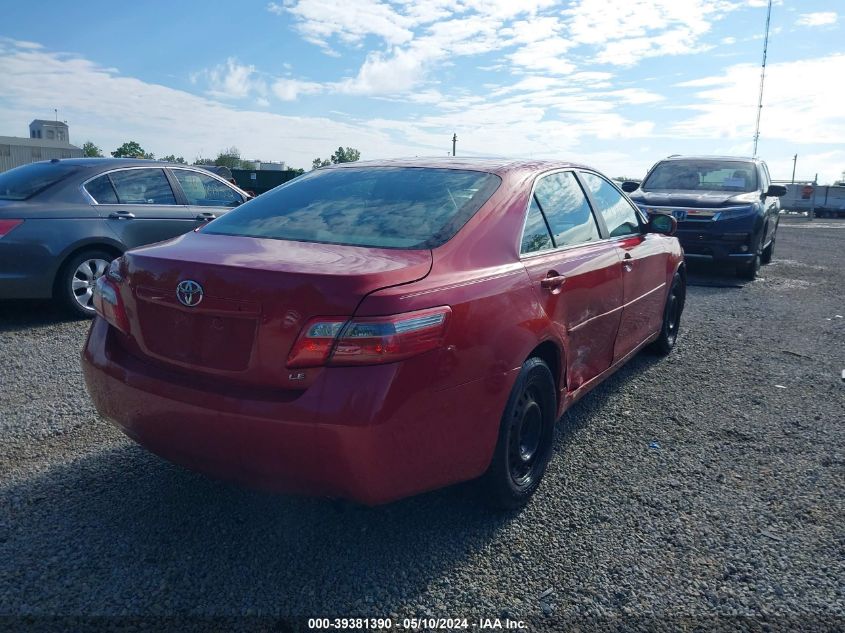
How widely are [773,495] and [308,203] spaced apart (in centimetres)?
270

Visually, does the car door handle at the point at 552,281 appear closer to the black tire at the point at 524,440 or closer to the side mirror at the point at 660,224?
the black tire at the point at 524,440

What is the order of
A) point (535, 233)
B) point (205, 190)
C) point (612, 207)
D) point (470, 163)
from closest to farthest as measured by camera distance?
point (535, 233) < point (470, 163) < point (612, 207) < point (205, 190)

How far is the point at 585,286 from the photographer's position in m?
3.74

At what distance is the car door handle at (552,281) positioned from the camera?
3.29 metres

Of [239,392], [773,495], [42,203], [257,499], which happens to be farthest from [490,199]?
[42,203]

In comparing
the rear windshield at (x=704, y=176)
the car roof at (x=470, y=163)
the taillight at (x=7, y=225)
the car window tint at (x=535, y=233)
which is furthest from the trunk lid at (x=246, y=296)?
the rear windshield at (x=704, y=176)

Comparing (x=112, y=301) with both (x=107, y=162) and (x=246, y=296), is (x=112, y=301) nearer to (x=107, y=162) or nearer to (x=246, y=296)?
(x=246, y=296)

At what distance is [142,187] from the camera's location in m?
7.47

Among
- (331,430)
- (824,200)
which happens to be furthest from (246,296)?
(824,200)

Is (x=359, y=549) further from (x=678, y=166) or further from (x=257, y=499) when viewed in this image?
(x=678, y=166)

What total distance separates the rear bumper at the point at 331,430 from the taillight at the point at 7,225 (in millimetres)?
4231

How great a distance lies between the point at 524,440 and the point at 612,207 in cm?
207

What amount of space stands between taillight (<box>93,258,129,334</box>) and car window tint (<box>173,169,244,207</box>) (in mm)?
4988

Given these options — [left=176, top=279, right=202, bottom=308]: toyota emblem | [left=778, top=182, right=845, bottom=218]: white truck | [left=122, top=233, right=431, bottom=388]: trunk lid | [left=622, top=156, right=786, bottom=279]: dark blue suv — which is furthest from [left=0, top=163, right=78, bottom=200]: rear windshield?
[left=778, top=182, right=845, bottom=218]: white truck
